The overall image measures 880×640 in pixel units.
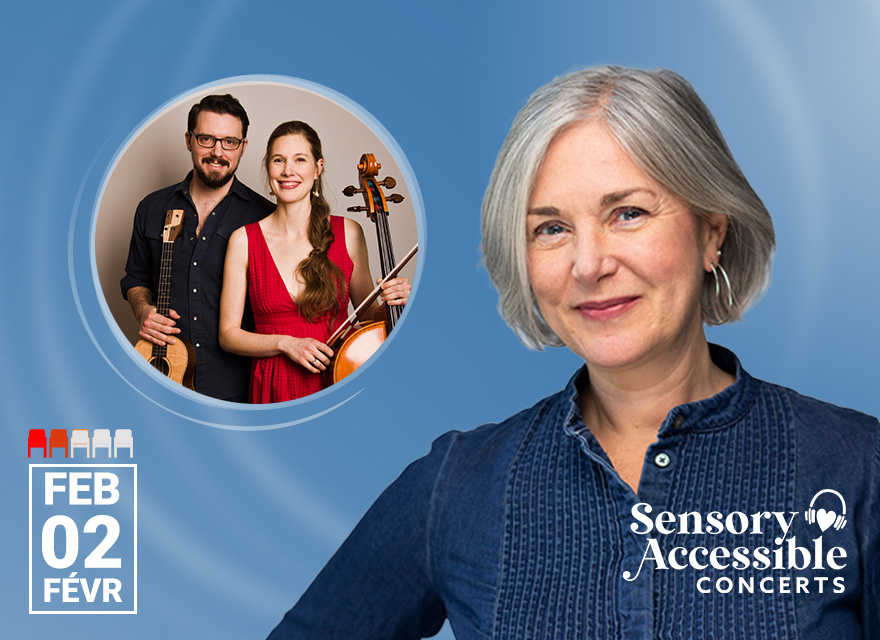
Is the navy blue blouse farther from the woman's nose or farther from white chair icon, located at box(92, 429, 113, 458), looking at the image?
white chair icon, located at box(92, 429, 113, 458)

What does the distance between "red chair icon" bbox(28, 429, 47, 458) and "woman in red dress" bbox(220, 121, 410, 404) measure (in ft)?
1.67

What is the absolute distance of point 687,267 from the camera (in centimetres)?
141

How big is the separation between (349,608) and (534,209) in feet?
2.22

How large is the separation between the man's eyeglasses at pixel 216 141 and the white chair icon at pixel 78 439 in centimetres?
72

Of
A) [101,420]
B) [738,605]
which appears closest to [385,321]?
[101,420]

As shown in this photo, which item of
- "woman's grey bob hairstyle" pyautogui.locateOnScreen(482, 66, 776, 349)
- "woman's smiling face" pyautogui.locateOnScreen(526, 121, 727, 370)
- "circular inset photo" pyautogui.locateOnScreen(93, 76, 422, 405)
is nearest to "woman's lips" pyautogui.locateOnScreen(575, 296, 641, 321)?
"woman's smiling face" pyautogui.locateOnScreen(526, 121, 727, 370)

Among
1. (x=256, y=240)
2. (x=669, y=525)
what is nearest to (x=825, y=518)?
(x=669, y=525)

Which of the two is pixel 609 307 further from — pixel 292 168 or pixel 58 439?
pixel 58 439

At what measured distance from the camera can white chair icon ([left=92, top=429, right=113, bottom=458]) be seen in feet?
8.32

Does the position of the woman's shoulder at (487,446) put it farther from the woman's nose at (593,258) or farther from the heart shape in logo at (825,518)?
the heart shape in logo at (825,518)

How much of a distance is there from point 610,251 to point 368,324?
1.18 metres

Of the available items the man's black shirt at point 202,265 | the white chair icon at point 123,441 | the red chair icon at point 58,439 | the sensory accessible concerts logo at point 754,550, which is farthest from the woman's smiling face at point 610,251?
the red chair icon at point 58,439

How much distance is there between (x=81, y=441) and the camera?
254 centimetres

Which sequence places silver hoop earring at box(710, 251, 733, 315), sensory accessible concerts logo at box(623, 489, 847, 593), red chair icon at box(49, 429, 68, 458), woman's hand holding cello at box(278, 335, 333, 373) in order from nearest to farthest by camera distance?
sensory accessible concerts logo at box(623, 489, 847, 593) → silver hoop earring at box(710, 251, 733, 315) → woman's hand holding cello at box(278, 335, 333, 373) → red chair icon at box(49, 429, 68, 458)
